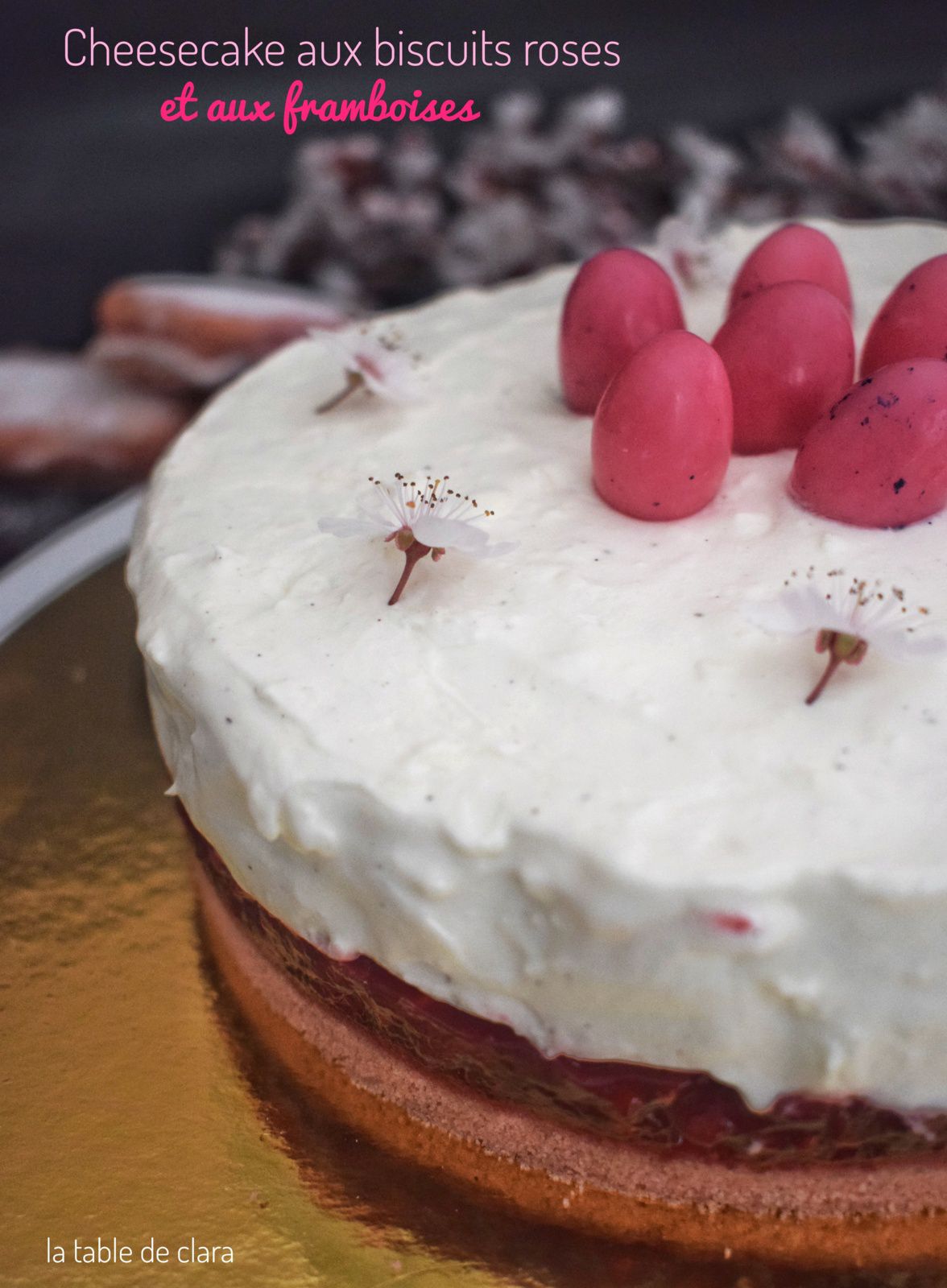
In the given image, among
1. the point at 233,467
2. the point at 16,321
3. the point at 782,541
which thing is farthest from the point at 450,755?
the point at 16,321

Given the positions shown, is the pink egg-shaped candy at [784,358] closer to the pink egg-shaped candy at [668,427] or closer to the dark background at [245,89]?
the pink egg-shaped candy at [668,427]

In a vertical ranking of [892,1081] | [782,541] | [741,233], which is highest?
[741,233]

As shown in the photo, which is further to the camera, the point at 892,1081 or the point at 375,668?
the point at 375,668

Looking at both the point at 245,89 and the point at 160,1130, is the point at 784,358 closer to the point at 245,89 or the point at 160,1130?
the point at 160,1130

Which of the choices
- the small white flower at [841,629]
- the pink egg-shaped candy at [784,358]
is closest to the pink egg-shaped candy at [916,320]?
the pink egg-shaped candy at [784,358]

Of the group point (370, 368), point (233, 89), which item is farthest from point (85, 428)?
point (370, 368)

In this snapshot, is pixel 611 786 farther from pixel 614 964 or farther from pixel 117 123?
pixel 117 123

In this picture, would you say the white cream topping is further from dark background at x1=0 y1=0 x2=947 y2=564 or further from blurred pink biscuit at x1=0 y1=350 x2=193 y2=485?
dark background at x1=0 y1=0 x2=947 y2=564

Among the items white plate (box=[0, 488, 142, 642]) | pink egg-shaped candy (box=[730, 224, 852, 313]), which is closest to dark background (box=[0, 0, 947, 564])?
white plate (box=[0, 488, 142, 642])
